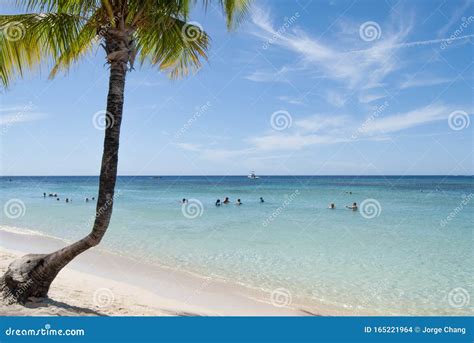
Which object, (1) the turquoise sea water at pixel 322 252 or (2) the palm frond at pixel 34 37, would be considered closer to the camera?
(2) the palm frond at pixel 34 37

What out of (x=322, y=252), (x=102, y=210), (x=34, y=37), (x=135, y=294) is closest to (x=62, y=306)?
(x=102, y=210)

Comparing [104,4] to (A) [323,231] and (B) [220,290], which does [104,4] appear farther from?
(A) [323,231]

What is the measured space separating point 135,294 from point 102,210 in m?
2.69

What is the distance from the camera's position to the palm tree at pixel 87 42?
553 centimetres

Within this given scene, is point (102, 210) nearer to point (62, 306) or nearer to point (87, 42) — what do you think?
point (62, 306)

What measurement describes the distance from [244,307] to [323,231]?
9883mm

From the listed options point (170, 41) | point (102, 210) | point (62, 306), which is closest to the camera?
point (102, 210)

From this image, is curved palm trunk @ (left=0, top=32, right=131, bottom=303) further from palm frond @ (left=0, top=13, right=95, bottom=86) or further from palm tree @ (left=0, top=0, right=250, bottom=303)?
palm frond @ (left=0, top=13, right=95, bottom=86)

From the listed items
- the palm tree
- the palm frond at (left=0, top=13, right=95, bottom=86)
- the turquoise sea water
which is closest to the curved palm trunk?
the palm tree

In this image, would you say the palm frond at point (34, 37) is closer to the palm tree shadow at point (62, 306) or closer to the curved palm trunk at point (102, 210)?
the curved palm trunk at point (102, 210)

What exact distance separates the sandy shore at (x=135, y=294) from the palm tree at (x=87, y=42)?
0.55 m

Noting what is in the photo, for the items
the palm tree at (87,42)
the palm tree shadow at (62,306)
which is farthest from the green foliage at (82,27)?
the palm tree shadow at (62,306)

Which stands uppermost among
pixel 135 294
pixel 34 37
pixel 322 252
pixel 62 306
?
pixel 34 37

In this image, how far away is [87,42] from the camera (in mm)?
6945
